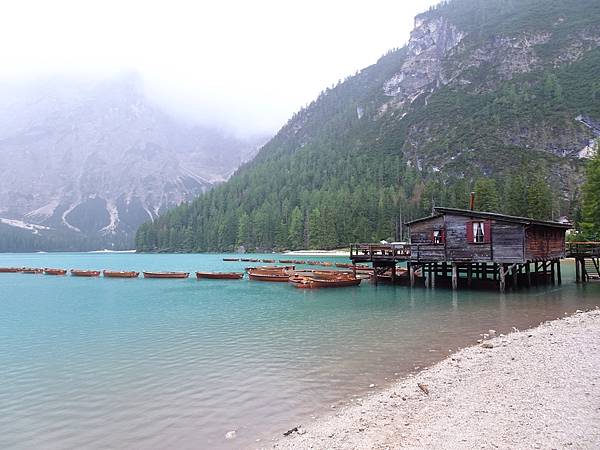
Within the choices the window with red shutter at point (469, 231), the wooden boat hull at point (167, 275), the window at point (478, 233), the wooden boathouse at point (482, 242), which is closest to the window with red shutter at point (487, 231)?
the wooden boathouse at point (482, 242)

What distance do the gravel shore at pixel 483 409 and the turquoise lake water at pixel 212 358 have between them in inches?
59.7

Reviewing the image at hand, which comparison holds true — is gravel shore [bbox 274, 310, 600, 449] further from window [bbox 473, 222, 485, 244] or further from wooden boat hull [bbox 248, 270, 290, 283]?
wooden boat hull [bbox 248, 270, 290, 283]

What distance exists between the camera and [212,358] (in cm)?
1697

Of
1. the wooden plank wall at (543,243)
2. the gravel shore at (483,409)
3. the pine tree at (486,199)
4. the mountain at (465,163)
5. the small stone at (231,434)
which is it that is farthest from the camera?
the mountain at (465,163)

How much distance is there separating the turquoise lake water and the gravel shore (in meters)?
1.52

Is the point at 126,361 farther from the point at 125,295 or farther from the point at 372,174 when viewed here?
the point at 372,174

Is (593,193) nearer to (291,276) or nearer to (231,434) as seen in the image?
(291,276)

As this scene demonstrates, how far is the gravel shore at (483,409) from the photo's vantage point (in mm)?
7824

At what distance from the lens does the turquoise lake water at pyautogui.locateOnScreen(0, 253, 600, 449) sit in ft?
34.9

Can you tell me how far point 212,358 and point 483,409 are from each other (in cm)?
1096

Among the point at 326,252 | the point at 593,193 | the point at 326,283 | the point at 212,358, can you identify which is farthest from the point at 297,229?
the point at 212,358

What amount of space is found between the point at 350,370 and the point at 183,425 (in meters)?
6.27

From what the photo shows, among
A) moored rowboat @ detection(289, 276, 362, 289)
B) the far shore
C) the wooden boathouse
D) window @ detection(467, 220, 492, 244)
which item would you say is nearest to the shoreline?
the far shore

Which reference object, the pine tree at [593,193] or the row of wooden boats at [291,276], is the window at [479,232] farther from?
the pine tree at [593,193]
